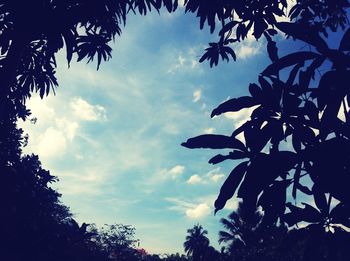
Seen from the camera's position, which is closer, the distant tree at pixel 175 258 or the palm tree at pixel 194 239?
the distant tree at pixel 175 258

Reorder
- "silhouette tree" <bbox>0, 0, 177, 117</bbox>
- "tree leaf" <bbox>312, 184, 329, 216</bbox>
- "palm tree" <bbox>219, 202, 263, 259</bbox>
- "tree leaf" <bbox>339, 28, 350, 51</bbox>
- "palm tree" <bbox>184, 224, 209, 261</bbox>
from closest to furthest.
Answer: "tree leaf" <bbox>339, 28, 350, 51</bbox>
"tree leaf" <bbox>312, 184, 329, 216</bbox>
"silhouette tree" <bbox>0, 0, 177, 117</bbox>
"palm tree" <bbox>219, 202, 263, 259</bbox>
"palm tree" <bbox>184, 224, 209, 261</bbox>

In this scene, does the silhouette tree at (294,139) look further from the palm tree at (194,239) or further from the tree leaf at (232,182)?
the palm tree at (194,239)

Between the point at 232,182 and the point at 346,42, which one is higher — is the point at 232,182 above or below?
below

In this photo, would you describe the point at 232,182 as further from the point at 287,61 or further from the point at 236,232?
the point at 236,232

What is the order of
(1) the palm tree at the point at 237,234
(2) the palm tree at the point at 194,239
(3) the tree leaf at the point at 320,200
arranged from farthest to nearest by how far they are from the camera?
(2) the palm tree at the point at 194,239 → (1) the palm tree at the point at 237,234 → (3) the tree leaf at the point at 320,200

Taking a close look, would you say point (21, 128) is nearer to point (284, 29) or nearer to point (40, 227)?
point (40, 227)

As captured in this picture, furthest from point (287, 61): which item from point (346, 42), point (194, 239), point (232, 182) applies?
point (194, 239)

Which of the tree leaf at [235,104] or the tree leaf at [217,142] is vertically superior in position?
the tree leaf at [235,104]

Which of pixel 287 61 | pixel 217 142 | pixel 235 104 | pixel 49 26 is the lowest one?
pixel 217 142

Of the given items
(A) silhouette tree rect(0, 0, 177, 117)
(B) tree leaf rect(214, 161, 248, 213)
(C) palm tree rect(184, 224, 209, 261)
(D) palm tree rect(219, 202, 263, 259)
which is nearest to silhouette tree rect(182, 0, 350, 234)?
(B) tree leaf rect(214, 161, 248, 213)

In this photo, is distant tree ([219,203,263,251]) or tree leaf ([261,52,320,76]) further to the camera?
distant tree ([219,203,263,251])

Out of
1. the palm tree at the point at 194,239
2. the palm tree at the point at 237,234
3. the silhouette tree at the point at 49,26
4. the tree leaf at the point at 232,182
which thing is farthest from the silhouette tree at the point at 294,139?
the palm tree at the point at 194,239

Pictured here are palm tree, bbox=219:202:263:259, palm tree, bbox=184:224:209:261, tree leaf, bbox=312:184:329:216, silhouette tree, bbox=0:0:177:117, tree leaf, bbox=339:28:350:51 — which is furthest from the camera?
palm tree, bbox=184:224:209:261

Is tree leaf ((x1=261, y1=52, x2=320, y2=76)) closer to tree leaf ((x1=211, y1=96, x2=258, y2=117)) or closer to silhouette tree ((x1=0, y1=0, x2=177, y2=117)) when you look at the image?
tree leaf ((x1=211, y1=96, x2=258, y2=117))
